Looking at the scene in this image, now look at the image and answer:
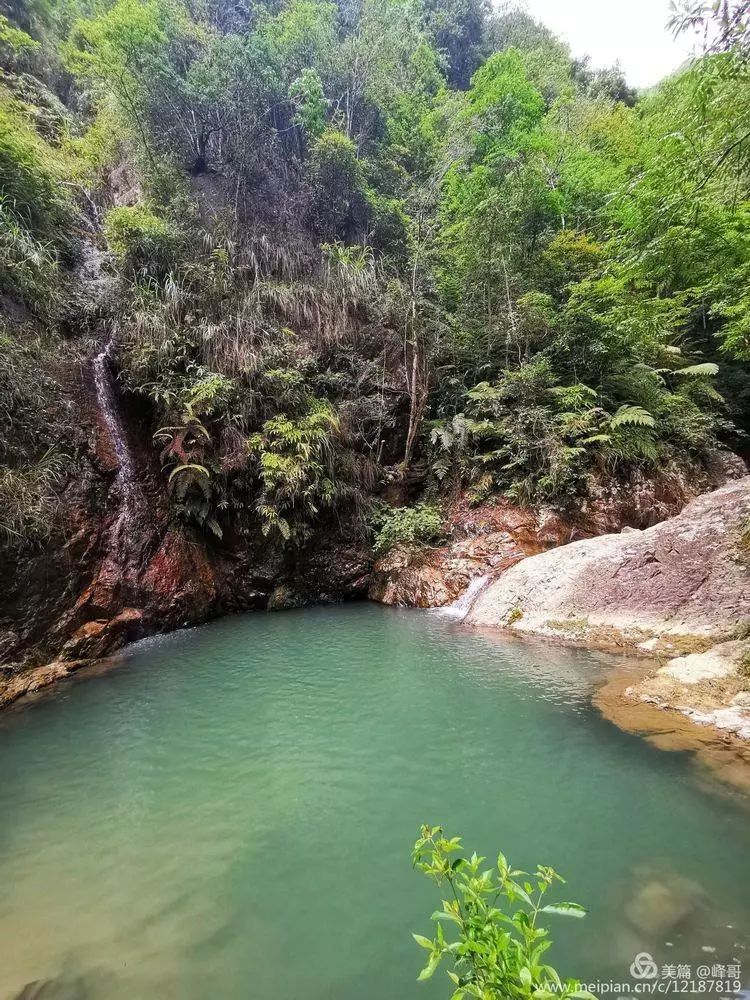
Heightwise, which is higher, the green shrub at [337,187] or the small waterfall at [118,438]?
the green shrub at [337,187]

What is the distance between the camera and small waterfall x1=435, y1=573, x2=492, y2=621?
9.61 metres

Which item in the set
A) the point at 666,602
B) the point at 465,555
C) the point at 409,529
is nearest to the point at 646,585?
the point at 666,602

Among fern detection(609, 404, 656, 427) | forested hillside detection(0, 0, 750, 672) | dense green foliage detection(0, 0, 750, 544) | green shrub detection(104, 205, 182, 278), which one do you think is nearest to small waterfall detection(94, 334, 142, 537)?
forested hillside detection(0, 0, 750, 672)

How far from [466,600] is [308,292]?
9255 mm

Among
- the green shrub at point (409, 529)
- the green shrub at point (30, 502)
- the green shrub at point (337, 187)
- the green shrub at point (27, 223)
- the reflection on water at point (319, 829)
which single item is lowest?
the reflection on water at point (319, 829)

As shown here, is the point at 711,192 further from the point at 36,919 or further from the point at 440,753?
the point at 36,919

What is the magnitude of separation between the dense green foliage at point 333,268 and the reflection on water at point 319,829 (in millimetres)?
5706

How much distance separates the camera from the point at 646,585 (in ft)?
24.2

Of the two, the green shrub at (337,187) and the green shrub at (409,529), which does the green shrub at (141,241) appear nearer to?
the green shrub at (337,187)

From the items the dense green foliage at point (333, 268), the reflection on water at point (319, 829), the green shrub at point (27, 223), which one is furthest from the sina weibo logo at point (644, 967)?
the green shrub at point (27, 223)

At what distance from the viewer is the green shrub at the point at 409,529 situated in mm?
11289

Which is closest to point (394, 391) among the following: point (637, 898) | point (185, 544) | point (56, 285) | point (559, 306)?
point (559, 306)

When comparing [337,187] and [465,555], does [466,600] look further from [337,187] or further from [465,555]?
[337,187]

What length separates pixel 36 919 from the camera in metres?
2.75
